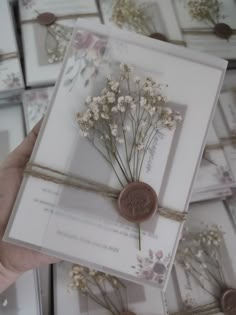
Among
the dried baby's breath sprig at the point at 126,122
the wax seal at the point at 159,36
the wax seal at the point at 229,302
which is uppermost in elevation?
the wax seal at the point at 159,36

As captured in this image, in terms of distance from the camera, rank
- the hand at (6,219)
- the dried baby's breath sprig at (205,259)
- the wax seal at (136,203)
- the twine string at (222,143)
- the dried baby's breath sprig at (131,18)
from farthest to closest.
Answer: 1. the dried baby's breath sprig at (131,18)
2. the twine string at (222,143)
3. the dried baby's breath sprig at (205,259)
4. the hand at (6,219)
5. the wax seal at (136,203)

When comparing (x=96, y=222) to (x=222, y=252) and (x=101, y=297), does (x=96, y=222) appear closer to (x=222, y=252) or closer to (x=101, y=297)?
(x=101, y=297)

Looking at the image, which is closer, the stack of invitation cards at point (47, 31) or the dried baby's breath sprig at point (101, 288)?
Answer: the dried baby's breath sprig at point (101, 288)

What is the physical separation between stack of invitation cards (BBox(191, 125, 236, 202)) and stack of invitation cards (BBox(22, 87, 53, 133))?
0.37 m

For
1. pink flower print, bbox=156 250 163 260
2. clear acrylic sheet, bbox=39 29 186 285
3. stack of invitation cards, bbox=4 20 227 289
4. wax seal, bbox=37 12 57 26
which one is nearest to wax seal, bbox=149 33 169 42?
wax seal, bbox=37 12 57 26

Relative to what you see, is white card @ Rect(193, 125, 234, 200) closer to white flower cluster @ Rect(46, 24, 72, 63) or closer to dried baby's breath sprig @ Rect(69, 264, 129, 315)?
dried baby's breath sprig @ Rect(69, 264, 129, 315)

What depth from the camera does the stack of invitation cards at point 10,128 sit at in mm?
968

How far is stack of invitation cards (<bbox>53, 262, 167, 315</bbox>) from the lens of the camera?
774mm

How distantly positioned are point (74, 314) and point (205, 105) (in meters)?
0.43

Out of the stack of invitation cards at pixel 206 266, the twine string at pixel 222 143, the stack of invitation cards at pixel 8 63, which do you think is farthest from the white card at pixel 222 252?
the stack of invitation cards at pixel 8 63

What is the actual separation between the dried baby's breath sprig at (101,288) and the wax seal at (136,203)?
0.24 m

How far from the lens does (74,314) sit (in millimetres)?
771

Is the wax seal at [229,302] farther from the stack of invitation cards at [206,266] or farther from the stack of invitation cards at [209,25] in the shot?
the stack of invitation cards at [209,25]

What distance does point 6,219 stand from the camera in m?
0.71
